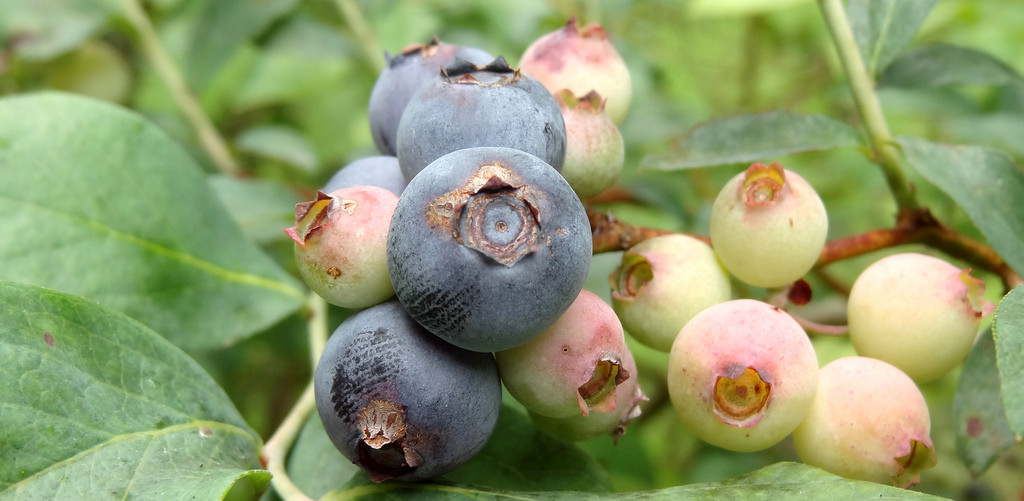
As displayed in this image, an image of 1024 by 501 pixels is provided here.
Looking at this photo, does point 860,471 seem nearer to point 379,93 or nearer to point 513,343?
point 513,343

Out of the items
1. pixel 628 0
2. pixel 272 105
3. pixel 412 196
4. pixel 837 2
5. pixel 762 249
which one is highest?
pixel 412 196

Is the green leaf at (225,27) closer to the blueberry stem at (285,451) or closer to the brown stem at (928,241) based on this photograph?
the blueberry stem at (285,451)

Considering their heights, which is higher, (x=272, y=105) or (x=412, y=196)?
(x=412, y=196)

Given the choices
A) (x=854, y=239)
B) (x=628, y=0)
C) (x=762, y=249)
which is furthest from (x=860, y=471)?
(x=628, y=0)

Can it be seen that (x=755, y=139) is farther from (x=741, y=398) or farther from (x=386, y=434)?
(x=386, y=434)

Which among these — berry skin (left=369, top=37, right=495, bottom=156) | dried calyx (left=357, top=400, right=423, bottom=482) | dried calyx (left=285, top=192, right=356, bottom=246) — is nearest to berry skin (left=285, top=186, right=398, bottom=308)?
dried calyx (left=285, top=192, right=356, bottom=246)

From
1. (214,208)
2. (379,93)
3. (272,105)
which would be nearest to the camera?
(379,93)

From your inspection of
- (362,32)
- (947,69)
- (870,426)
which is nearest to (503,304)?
(870,426)
